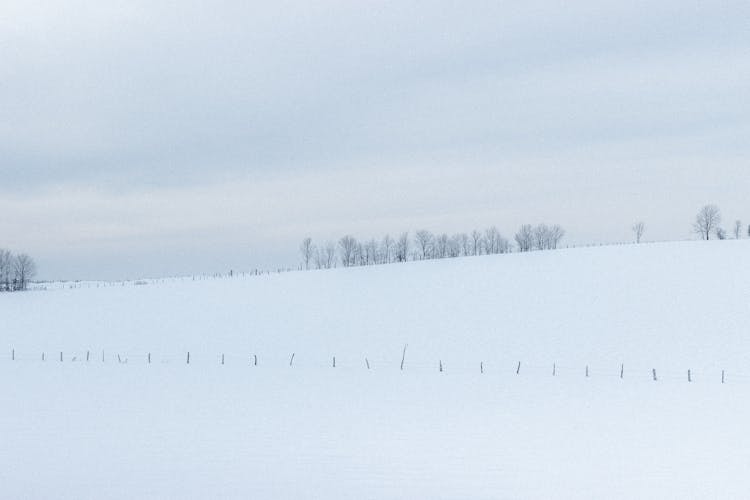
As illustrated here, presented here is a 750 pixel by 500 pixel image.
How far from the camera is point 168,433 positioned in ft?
57.7

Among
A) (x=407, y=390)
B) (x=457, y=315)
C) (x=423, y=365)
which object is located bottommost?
(x=423, y=365)

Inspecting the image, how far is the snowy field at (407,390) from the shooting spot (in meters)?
13.7

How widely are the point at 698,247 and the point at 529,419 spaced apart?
6428cm

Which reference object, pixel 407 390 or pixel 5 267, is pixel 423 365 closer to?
pixel 407 390

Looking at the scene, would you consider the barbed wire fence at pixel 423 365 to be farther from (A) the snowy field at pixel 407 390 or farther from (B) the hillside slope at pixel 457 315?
(B) the hillside slope at pixel 457 315

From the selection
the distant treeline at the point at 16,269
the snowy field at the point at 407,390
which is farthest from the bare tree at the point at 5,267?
the snowy field at the point at 407,390

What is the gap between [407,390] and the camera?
27.4 m

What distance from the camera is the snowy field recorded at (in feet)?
45.0

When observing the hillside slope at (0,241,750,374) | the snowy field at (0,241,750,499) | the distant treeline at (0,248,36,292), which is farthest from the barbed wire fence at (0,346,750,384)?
the distant treeline at (0,248,36,292)

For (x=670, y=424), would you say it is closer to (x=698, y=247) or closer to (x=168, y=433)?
(x=168, y=433)

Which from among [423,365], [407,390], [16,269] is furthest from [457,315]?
[16,269]

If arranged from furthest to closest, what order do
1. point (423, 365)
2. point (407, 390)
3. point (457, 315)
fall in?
1. point (457, 315)
2. point (423, 365)
3. point (407, 390)

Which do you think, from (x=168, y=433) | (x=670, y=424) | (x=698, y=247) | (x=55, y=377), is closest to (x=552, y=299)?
(x=698, y=247)

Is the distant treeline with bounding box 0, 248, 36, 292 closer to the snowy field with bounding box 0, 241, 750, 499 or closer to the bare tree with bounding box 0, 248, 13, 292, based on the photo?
the bare tree with bounding box 0, 248, 13, 292
